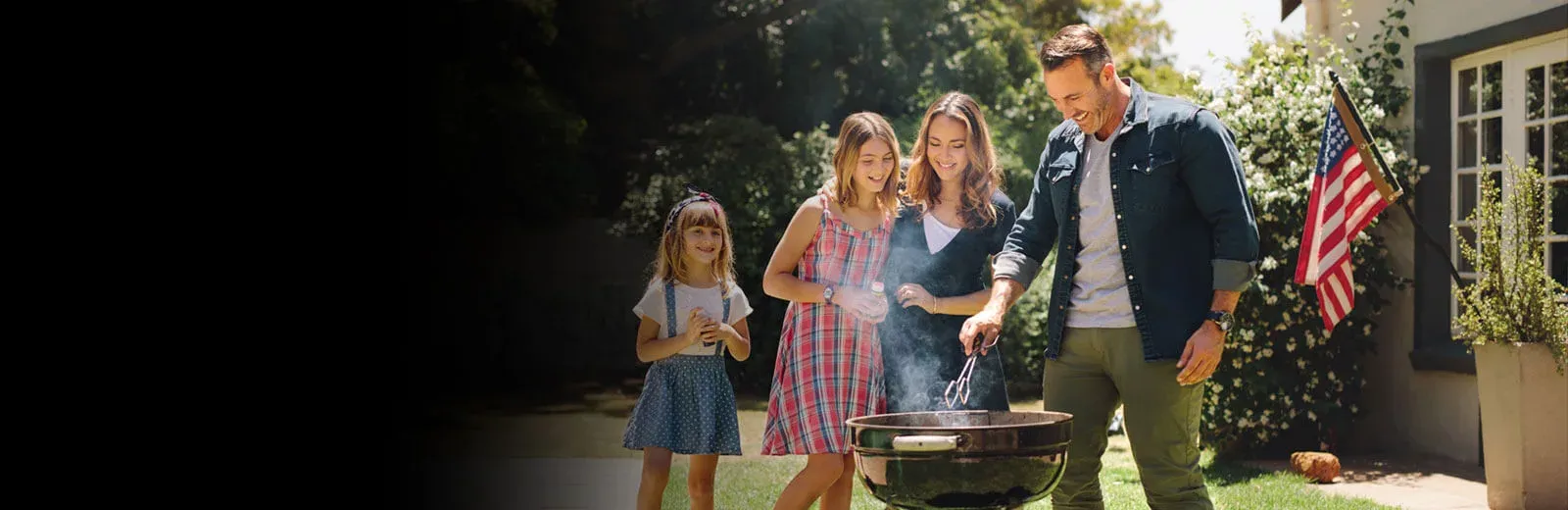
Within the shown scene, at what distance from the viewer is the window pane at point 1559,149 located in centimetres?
617

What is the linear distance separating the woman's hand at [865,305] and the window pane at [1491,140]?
12.7 feet

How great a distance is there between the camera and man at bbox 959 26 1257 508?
3.46 metres

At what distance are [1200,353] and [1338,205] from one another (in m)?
3.14

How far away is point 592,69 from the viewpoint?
13.9 m

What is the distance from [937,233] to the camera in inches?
163

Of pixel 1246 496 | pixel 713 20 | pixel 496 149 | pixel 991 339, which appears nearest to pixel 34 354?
pixel 991 339

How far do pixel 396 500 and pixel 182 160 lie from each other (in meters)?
2.92

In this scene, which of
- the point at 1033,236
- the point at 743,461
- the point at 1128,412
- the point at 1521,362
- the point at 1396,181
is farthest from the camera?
the point at 743,461

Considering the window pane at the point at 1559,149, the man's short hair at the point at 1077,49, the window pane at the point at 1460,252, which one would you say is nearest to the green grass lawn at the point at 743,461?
the window pane at the point at 1460,252

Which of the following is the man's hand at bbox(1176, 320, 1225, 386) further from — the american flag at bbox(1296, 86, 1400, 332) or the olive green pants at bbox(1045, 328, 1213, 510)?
the american flag at bbox(1296, 86, 1400, 332)

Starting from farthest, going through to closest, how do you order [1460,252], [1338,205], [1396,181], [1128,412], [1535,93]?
1. [1460,252]
2. [1535,93]
3. [1338,205]
4. [1396,181]
5. [1128,412]

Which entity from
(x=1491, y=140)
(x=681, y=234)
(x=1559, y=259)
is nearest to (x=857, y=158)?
(x=681, y=234)

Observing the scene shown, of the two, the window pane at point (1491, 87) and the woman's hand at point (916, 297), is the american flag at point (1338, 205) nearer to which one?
the window pane at point (1491, 87)

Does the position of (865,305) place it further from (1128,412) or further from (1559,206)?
(1559,206)
